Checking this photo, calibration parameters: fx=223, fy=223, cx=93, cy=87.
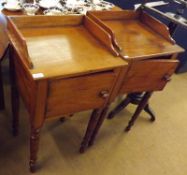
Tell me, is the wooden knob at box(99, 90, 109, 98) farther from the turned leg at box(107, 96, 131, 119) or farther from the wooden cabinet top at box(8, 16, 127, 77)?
the turned leg at box(107, 96, 131, 119)

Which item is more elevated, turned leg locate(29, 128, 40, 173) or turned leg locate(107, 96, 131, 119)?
turned leg locate(29, 128, 40, 173)

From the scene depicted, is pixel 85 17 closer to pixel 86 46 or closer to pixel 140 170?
pixel 86 46

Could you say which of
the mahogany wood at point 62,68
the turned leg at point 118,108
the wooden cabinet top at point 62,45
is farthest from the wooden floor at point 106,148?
the wooden cabinet top at point 62,45

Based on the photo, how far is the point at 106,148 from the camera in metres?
1.58

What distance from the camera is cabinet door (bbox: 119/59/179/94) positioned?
109cm

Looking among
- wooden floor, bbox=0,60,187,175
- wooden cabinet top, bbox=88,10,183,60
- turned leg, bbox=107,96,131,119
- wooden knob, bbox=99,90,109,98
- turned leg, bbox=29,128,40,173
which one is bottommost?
wooden floor, bbox=0,60,187,175

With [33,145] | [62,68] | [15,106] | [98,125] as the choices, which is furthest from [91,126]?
[62,68]

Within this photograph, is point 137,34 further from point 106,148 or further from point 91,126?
point 106,148

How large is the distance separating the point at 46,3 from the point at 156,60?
0.89 meters

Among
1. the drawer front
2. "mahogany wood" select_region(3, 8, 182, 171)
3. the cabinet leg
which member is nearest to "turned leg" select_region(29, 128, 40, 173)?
"mahogany wood" select_region(3, 8, 182, 171)

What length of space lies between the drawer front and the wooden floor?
0.56 meters

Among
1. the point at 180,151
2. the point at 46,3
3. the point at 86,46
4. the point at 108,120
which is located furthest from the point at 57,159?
the point at 46,3

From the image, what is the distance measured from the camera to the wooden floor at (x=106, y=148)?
4.61ft

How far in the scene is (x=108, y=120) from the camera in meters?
1.82
